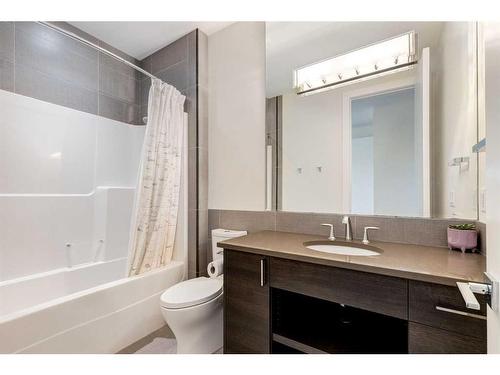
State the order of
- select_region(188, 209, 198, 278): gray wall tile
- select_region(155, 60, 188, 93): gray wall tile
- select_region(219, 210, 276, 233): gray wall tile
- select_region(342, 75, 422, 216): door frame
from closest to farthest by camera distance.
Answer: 1. select_region(342, 75, 422, 216): door frame
2. select_region(219, 210, 276, 233): gray wall tile
3. select_region(188, 209, 198, 278): gray wall tile
4. select_region(155, 60, 188, 93): gray wall tile

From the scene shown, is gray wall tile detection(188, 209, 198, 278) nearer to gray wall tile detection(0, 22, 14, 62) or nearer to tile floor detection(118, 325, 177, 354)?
tile floor detection(118, 325, 177, 354)

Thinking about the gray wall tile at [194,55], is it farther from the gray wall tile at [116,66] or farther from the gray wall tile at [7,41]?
the gray wall tile at [7,41]

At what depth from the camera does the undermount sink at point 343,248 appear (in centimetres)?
138

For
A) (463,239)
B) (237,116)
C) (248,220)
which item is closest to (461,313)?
(463,239)

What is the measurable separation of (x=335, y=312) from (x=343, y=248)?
0.39 m

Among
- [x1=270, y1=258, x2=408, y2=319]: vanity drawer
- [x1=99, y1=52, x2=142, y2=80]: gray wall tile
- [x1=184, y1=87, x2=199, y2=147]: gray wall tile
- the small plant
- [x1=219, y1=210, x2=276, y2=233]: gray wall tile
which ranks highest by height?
[x1=99, y1=52, x2=142, y2=80]: gray wall tile

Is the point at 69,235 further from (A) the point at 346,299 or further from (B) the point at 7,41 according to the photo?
(A) the point at 346,299

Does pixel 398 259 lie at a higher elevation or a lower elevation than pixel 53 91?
lower

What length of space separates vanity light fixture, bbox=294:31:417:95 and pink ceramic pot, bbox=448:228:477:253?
0.99 metres

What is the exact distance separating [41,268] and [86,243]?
37cm

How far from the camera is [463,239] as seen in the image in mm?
1179

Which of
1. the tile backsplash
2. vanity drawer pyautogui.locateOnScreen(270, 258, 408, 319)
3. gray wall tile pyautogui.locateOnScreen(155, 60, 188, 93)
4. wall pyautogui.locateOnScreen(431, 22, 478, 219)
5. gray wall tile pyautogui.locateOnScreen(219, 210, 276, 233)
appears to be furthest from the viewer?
gray wall tile pyautogui.locateOnScreen(155, 60, 188, 93)

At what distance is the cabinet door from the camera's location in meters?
1.29

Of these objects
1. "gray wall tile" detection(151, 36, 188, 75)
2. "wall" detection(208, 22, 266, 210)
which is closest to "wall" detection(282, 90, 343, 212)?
"wall" detection(208, 22, 266, 210)
